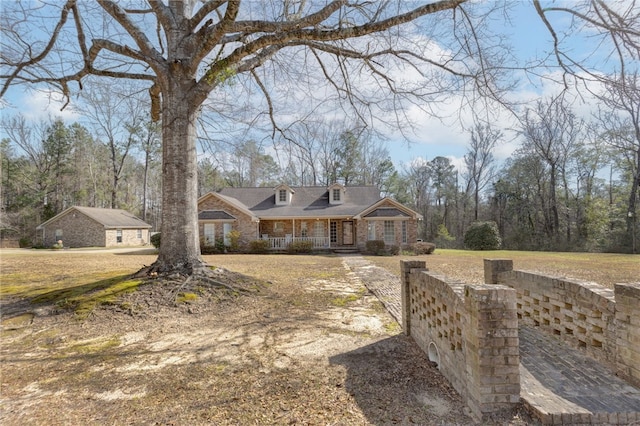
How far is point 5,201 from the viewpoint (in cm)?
3556

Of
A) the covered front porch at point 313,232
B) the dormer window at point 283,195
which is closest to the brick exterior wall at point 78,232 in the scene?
the covered front porch at point 313,232

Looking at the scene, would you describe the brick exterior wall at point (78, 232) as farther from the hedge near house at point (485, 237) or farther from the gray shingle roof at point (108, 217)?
the hedge near house at point (485, 237)

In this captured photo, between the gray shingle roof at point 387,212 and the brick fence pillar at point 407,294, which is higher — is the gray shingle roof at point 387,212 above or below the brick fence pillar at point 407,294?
above

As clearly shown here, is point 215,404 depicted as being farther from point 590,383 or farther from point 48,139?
point 48,139

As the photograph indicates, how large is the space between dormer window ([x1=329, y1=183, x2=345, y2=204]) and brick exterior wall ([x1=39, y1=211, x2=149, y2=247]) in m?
20.7

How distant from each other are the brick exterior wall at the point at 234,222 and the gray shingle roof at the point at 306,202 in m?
1.13

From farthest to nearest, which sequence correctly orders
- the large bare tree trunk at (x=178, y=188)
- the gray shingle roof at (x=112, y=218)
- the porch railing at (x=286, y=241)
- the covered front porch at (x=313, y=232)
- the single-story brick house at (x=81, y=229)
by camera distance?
the gray shingle roof at (x=112, y=218)
the single-story brick house at (x=81, y=229)
the covered front porch at (x=313, y=232)
the porch railing at (x=286, y=241)
the large bare tree trunk at (x=178, y=188)

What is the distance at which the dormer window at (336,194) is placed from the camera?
25.2 m

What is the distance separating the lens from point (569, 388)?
9.78 ft

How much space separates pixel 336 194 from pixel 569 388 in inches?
892

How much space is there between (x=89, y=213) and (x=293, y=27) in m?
31.4

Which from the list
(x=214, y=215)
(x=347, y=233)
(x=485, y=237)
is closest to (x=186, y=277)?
(x=214, y=215)

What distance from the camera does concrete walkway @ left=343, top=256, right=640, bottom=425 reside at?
2.53 metres

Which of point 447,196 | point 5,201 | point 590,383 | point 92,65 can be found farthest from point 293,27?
point 5,201
